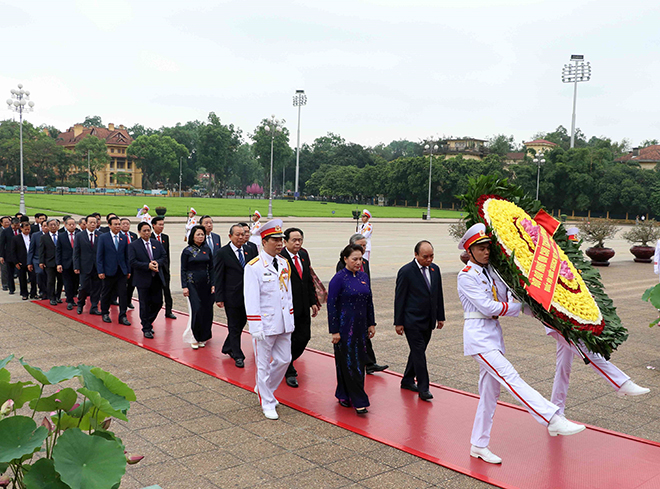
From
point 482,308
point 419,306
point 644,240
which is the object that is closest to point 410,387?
point 419,306

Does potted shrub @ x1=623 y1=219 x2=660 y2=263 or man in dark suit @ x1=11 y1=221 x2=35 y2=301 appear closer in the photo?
man in dark suit @ x1=11 y1=221 x2=35 y2=301

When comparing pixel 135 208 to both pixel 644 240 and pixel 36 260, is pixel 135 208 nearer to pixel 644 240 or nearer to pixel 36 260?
pixel 36 260

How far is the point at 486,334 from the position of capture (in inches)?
187

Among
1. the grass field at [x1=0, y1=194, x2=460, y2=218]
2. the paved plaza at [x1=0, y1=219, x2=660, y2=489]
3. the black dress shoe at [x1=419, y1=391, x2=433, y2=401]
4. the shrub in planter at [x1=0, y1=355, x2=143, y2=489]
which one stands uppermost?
the shrub in planter at [x1=0, y1=355, x2=143, y2=489]

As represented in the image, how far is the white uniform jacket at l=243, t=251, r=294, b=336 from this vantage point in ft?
19.1

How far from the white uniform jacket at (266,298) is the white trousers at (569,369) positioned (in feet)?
8.60

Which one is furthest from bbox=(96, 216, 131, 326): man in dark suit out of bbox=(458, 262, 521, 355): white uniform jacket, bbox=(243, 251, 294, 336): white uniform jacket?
bbox=(458, 262, 521, 355): white uniform jacket

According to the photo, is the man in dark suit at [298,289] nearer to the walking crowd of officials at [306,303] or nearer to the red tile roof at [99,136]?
the walking crowd of officials at [306,303]

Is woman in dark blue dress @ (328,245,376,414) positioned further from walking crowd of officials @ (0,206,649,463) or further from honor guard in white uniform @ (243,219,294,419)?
honor guard in white uniform @ (243,219,294,419)

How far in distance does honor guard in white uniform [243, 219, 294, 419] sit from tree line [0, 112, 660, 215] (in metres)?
30.9

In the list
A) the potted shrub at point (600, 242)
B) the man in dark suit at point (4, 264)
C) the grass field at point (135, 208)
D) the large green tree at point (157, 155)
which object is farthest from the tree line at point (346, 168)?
the man in dark suit at point (4, 264)

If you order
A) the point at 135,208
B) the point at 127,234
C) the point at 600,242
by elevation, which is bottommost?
the point at 135,208

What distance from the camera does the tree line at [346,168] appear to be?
65.3 meters

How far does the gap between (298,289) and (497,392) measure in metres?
2.78
